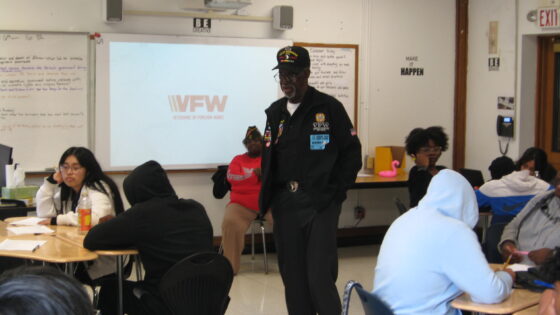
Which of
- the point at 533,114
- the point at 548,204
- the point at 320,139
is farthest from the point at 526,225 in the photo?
the point at 533,114

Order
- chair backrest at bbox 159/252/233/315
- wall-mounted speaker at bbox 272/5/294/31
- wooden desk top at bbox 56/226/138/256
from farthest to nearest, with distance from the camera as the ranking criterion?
1. wall-mounted speaker at bbox 272/5/294/31
2. wooden desk top at bbox 56/226/138/256
3. chair backrest at bbox 159/252/233/315

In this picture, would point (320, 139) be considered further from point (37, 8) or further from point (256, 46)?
point (37, 8)

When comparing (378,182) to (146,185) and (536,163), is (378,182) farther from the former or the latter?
(146,185)

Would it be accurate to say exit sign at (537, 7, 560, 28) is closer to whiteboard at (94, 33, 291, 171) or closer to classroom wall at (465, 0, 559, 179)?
classroom wall at (465, 0, 559, 179)

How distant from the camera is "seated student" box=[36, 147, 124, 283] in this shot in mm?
4043

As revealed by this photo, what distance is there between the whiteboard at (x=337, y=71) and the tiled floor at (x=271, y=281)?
4.57ft

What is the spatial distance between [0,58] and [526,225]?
443 cm

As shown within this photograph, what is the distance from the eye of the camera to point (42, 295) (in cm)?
103

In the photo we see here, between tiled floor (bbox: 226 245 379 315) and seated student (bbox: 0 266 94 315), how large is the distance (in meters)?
3.88

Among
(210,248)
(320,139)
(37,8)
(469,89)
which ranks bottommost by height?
(210,248)

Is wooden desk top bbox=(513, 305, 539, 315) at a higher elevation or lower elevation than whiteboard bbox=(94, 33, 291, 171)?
lower

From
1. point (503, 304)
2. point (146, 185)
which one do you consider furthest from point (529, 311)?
point (146, 185)

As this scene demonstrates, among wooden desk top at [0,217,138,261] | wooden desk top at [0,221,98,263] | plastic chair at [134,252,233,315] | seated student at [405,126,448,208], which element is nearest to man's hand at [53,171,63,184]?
wooden desk top at [0,217,138,261]

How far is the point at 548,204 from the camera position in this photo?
12.1 feet
